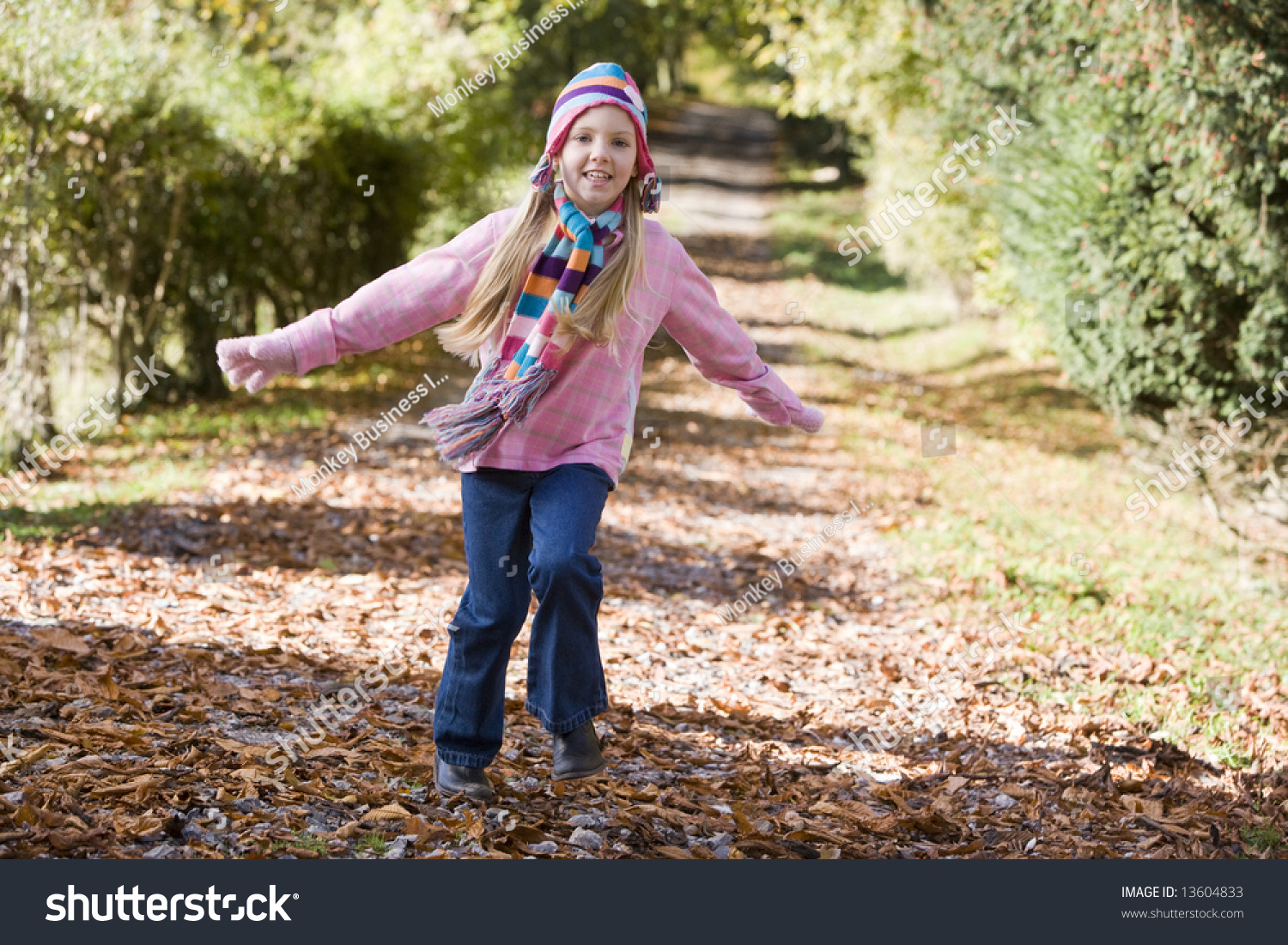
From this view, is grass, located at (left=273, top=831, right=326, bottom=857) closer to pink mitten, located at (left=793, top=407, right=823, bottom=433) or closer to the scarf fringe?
the scarf fringe

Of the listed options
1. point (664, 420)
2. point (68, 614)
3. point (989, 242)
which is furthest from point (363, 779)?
point (989, 242)

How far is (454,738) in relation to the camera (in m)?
3.90

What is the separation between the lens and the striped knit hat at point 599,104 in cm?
360

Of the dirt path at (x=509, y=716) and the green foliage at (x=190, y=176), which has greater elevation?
the green foliage at (x=190, y=176)

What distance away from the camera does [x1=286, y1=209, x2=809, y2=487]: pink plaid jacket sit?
11.7 ft

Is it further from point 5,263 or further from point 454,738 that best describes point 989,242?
point 454,738

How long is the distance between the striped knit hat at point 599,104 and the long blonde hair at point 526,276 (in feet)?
0.14

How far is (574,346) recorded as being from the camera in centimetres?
370

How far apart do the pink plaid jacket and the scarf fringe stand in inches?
2.4

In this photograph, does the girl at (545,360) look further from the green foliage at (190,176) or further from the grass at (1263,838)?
the green foliage at (190,176)

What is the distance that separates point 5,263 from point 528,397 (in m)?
7.31

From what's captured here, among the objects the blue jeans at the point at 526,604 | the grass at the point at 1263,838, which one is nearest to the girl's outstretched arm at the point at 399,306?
the blue jeans at the point at 526,604

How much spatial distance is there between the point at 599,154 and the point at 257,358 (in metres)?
1.16

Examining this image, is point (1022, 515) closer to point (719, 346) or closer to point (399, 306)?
point (719, 346)
